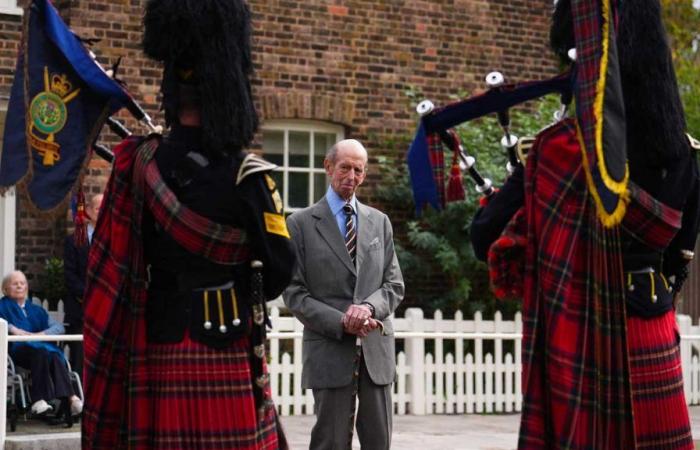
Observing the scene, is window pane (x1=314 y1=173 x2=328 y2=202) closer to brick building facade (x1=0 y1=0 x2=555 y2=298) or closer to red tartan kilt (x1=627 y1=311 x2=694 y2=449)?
brick building facade (x1=0 y1=0 x2=555 y2=298)

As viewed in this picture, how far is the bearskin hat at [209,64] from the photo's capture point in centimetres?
541

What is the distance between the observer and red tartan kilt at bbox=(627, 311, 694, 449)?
515cm

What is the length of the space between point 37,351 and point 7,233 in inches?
99.8

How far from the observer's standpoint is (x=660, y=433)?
5180 millimetres

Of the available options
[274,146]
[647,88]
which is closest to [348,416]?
[647,88]

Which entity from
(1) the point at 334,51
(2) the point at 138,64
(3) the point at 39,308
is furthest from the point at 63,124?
(1) the point at 334,51

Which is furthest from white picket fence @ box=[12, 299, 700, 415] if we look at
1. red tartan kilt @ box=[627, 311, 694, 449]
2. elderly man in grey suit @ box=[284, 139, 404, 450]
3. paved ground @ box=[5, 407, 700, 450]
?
red tartan kilt @ box=[627, 311, 694, 449]

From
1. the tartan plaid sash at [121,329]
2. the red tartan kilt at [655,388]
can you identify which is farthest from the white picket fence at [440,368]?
the red tartan kilt at [655,388]

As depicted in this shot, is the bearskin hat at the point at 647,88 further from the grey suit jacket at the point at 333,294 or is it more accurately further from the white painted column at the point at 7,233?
the white painted column at the point at 7,233

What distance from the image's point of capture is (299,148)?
15.0 m

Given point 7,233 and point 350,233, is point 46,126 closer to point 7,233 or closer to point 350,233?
point 350,233

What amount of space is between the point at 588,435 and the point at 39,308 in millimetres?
7562

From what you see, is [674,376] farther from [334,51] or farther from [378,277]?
[334,51]

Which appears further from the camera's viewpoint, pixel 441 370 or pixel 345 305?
pixel 441 370
